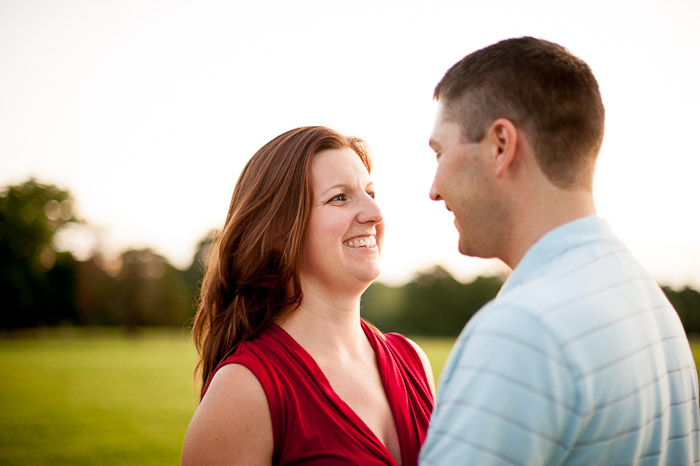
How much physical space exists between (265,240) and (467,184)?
60.6 inches

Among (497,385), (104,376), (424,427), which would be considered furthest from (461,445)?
(104,376)

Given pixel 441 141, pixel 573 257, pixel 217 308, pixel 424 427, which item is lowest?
pixel 424 427

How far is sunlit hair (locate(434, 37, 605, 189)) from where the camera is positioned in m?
1.89

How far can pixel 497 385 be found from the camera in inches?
57.6

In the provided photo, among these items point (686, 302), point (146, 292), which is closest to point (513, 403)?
point (686, 302)

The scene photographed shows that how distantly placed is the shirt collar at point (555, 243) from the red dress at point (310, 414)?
140 centimetres

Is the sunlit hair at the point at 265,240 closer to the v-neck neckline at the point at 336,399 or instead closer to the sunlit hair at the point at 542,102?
the v-neck neckline at the point at 336,399

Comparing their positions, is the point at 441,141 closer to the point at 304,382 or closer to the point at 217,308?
the point at 304,382

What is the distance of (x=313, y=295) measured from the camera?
10.8ft

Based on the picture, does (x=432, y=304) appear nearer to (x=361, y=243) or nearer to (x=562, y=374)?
(x=361, y=243)

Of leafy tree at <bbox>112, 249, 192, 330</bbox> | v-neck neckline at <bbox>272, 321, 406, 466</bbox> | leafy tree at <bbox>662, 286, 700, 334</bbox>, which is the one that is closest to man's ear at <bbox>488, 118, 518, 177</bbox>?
v-neck neckline at <bbox>272, 321, 406, 466</bbox>

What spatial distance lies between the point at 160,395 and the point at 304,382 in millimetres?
18810

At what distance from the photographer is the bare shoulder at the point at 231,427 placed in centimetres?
256

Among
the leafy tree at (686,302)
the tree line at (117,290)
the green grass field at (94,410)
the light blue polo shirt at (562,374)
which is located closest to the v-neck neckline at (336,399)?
the green grass field at (94,410)
